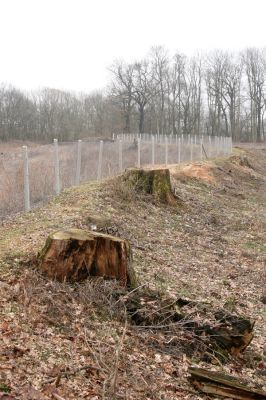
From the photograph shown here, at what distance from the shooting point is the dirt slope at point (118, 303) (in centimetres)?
434

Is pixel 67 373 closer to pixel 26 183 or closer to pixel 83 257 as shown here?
pixel 83 257

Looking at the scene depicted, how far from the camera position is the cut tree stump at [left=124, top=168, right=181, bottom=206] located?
43.5 feet

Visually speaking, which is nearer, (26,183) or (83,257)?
(83,257)

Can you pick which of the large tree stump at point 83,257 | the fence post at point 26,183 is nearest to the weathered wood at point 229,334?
the large tree stump at point 83,257

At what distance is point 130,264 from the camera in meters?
6.59

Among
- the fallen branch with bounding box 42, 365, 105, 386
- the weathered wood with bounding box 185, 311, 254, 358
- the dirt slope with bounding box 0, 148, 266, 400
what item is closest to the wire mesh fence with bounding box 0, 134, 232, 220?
the dirt slope with bounding box 0, 148, 266, 400

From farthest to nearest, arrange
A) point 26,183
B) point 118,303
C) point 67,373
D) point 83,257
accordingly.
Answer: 1. point 26,183
2. point 83,257
3. point 118,303
4. point 67,373

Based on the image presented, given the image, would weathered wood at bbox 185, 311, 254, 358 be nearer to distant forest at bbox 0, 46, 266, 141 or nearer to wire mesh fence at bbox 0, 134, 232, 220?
wire mesh fence at bbox 0, 134, 232, 220

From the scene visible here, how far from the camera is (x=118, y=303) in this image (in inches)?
234

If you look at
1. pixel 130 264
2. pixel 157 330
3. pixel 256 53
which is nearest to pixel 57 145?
pixel 130 264

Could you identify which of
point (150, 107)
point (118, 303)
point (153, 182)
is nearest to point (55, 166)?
point (153, 182)

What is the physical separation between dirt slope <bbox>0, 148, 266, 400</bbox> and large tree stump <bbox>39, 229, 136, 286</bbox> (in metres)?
0.21

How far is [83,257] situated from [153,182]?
7535 mm

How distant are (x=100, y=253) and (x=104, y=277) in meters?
0.33
